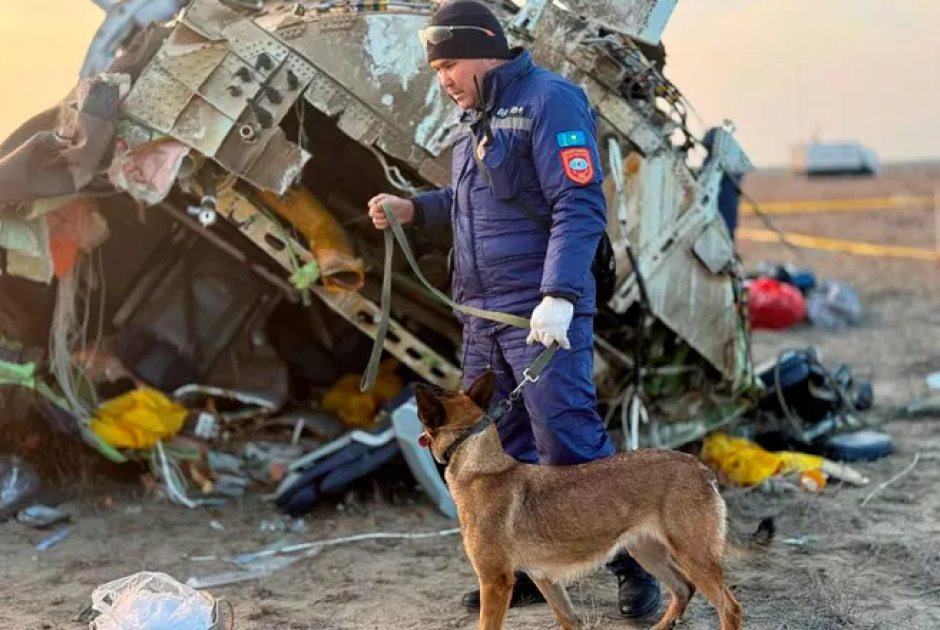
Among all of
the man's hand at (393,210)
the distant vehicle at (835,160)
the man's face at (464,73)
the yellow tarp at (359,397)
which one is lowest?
the distant vehicle at (835,160)

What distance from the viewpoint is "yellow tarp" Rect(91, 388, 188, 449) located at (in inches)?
236

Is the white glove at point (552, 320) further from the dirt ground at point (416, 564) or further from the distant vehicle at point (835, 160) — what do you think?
the distant vehicle at point (835, 160)

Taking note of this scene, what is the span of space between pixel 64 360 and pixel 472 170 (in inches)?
121

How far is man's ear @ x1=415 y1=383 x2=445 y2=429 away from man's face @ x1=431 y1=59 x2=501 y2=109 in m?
1.11

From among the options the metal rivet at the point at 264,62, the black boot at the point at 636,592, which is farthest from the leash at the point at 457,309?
the metal rivet at the point at 264,62

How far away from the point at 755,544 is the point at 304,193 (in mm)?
2995

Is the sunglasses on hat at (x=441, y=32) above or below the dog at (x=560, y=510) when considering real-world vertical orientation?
above

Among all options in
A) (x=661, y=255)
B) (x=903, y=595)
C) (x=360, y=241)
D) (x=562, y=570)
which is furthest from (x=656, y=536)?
(x=360, y=241)

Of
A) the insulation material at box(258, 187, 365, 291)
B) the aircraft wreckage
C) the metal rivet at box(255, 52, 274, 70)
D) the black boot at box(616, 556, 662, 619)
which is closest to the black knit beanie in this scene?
the aircraft wreckage

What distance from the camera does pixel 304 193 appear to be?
229 inches

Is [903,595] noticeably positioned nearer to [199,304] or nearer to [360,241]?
[360,241]

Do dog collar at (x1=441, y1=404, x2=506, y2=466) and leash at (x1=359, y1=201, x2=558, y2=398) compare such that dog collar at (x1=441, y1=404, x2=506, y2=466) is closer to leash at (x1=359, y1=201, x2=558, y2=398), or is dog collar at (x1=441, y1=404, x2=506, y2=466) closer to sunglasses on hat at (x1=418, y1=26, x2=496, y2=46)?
leash at (x1=359, y1=201, x2=558, y2=398)

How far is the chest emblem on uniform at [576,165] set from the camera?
377cm

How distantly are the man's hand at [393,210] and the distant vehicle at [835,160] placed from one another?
1815 inches
